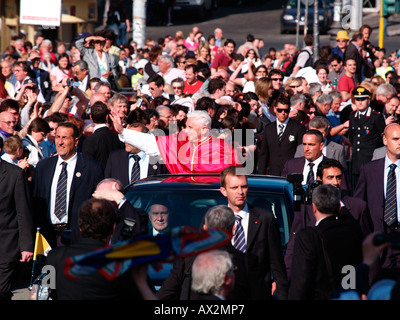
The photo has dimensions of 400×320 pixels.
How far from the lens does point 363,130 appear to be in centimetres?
1358

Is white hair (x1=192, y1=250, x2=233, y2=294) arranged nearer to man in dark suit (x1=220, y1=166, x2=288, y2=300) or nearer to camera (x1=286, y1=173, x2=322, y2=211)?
man in dark suit (x1=220, y1=166, x2=288, y2=300)

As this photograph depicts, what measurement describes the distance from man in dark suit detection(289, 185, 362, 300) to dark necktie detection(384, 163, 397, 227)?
227cm

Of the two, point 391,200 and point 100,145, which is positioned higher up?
point 100,145

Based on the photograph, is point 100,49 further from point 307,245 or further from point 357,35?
point 307,245

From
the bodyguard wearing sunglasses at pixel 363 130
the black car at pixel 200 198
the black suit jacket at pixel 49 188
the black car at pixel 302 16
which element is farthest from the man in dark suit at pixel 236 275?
the black car at pixel 302 16

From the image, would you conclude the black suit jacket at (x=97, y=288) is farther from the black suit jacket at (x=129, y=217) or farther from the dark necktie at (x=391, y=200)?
the dark necktie at (x=391, y=200)

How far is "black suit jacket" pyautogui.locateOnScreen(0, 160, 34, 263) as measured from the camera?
30.0 ft

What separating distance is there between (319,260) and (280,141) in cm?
609

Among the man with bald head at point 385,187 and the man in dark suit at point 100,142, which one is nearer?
the man with bald head at point 385,187

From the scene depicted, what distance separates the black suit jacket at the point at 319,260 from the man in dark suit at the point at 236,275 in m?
0.39

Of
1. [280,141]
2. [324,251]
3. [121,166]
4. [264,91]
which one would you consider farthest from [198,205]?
[264,91]

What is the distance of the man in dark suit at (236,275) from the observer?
5.80 metres

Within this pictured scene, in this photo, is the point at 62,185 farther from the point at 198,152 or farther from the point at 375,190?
the point at 375,190

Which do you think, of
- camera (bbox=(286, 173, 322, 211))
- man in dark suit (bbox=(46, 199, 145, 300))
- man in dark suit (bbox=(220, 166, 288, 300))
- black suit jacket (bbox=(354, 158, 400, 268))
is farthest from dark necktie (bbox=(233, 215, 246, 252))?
black suit jacket (bbox=(354, 158, 400, 268))
